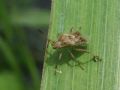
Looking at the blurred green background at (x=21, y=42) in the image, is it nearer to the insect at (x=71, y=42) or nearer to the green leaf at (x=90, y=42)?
the insect at (x=71, y=42)

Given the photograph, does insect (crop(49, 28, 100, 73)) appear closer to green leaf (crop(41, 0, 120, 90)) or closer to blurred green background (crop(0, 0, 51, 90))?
green leaf (crop(41, 0, 120, 90))

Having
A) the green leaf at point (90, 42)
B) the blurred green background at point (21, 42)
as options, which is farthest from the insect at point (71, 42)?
the blurred green background at point (21, 42)

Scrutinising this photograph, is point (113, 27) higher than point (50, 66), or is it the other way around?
point (113, 27)

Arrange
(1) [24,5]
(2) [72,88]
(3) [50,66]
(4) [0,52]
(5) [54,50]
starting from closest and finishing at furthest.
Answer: (2) [72,88]
(3) [50,66]
(5) [54,50]
(4) [0,52]
(1) [24,5]

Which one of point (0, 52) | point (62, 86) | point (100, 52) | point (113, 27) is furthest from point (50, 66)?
point (0, 52)

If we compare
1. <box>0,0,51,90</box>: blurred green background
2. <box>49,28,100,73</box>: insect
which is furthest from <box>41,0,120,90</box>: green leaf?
<box>0,0,51,90</box>: blurred green background

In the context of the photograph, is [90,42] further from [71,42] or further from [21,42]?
[21,42]

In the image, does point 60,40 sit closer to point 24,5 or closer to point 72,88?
point 72,88
